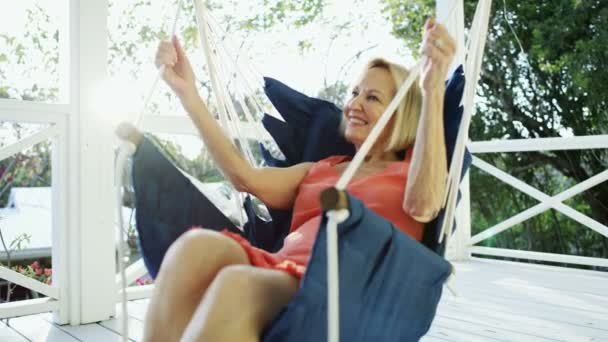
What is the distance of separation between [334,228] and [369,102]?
0.68 m

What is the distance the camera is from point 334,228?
33.6 inches

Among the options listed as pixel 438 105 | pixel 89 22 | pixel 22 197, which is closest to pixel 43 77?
pixel 22 197

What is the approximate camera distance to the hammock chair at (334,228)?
36.5 inches

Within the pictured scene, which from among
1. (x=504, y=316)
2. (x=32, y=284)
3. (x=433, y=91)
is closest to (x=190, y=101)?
(x=433, y=91)

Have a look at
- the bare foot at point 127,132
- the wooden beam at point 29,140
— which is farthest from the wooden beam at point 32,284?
the bare foot at point 127,132

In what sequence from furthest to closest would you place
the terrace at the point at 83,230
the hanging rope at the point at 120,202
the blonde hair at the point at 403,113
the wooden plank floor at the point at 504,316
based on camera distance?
the terrace at the point at 83,230, the wooden plank floor at the point at 504,316, the blonde hair at the point at 403,113, the hanging rope at the point at 120,202

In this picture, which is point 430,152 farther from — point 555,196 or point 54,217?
point 555,196

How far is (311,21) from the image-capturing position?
6000 mm

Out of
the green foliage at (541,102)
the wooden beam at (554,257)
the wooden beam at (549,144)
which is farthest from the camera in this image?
the green foliage at (541,102)

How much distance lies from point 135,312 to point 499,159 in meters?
5.31

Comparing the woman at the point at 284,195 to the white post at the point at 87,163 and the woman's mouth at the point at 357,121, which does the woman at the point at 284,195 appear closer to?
the woman's mouth at the point at 357,121

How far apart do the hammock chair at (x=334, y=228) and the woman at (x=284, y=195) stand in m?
0.06

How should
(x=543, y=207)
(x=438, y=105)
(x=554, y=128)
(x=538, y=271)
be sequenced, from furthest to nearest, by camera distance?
(x=554, y=128)
(x=543, y=207)
(x=538, y=271)
(x=438, y=105)

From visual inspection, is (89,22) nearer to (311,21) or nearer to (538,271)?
(538,271)
